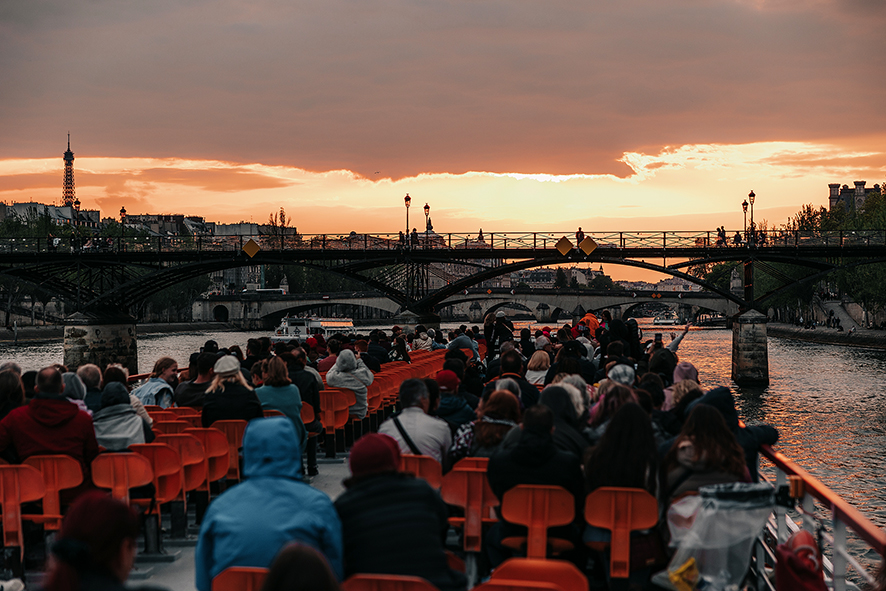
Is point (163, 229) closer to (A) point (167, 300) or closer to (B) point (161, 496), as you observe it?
(A) point (167, 300)

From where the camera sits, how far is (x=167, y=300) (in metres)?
104

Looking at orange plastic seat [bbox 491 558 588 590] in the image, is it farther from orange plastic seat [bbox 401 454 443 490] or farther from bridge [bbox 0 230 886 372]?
bridge [bbox 0 230 886 372]

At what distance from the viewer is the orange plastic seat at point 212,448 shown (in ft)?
24.4

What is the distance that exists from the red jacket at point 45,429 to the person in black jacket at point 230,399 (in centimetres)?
166

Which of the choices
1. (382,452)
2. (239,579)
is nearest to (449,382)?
(382,452)

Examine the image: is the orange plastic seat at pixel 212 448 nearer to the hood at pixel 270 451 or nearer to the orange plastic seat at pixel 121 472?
the orange plastic seat at pixel 121 472

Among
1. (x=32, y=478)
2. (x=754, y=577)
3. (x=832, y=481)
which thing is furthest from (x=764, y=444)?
(x=832, y=481)

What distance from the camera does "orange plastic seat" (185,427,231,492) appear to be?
7.43 metres

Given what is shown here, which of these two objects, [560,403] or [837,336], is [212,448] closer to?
[560,403]

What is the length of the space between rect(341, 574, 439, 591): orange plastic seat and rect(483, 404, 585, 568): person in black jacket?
1937mm

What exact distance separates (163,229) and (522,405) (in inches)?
6757

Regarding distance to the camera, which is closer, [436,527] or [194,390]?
[436,527]

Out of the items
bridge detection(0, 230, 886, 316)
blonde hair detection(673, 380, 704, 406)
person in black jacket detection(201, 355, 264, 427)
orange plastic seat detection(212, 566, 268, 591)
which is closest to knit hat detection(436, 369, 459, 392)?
person in black jacket detection(201, 355, 264, 427)

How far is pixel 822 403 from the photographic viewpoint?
117 ft
